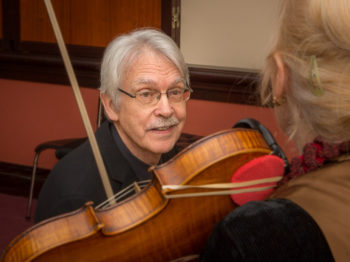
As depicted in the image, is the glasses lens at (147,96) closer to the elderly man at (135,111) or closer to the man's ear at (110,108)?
the elderly man at (135,111)

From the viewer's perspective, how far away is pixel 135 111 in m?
1.65

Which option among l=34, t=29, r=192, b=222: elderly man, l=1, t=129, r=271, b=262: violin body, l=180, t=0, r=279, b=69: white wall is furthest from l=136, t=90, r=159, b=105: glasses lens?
l=180, t=0, r=279, b=69: white wall

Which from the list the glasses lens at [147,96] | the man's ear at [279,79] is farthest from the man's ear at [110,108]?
the man's ear at [279,79]

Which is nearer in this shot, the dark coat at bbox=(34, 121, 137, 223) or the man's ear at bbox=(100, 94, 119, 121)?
the dark coat at bbox=(34, 121, 137, 223)

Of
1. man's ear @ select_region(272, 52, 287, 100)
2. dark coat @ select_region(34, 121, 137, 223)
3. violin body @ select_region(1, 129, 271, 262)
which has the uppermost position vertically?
man's ear @ select_region(272, 52, 287, 100)

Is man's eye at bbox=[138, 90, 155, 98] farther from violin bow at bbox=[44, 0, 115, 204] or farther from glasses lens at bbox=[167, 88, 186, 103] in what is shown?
violin bow at bbox=[44, 0, 115, 204]

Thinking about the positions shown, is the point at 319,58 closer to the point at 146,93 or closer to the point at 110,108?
the point at 146,93

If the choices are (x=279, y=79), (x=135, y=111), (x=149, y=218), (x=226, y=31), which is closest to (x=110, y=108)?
(x=135, y=111)

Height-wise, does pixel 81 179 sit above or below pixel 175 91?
below

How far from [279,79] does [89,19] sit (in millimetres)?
2752

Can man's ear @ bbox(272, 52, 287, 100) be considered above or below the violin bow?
above

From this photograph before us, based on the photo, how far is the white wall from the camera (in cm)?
300

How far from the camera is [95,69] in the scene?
11.4ft

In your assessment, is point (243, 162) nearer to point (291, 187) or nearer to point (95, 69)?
point (291, 187)
